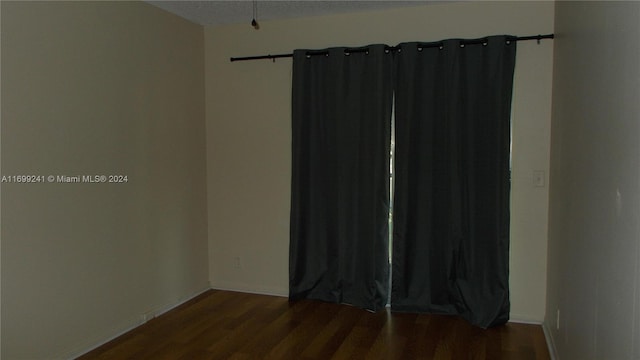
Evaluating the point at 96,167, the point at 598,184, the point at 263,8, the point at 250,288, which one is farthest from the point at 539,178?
the point at 96,167

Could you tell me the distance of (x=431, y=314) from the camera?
12.5 ft

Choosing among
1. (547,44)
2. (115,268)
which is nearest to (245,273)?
(115,268)

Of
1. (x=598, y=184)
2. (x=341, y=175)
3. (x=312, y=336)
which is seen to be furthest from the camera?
(x=341, y=175)

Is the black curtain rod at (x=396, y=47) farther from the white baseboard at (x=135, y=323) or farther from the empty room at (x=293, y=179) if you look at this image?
the white baseboard at (x=135, y=323)

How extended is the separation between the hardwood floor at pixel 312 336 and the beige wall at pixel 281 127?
49 centimetres

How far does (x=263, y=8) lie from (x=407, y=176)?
5.92ft

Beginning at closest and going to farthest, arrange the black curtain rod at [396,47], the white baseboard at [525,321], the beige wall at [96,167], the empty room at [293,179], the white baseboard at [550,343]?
the beige wall at [96,167] < the empty room at [293,179] < the white baseboard at [550,343] < the black curtain rod at [396,47] < the white baseboard at [525,321]

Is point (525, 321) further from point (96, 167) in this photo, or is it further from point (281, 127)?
point (96, 167)

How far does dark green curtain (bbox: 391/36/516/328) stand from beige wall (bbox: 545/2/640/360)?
0.53 meters

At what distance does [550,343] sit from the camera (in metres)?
3.21

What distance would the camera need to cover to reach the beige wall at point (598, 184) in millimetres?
1393

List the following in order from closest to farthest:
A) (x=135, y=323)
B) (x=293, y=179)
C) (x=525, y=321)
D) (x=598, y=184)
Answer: (x=598, y=184) → (x=135, y=323) → (x=525, y=321) → (x=293, y=179)

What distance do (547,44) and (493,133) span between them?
0.78 m

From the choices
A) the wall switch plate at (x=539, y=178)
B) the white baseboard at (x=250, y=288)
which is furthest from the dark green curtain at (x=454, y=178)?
the white baseboard at (x=250, y=288)
